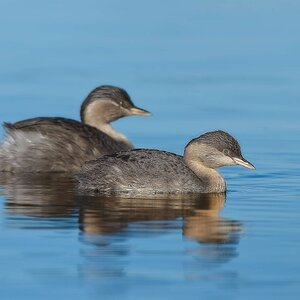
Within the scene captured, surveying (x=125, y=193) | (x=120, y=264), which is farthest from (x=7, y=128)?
(x=120, y=264)

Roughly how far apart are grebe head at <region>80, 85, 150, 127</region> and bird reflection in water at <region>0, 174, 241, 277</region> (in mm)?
3435

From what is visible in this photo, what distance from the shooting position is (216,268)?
11.0 metres

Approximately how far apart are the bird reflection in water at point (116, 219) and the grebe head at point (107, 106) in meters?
3.44

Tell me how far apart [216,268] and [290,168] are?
20.5ft

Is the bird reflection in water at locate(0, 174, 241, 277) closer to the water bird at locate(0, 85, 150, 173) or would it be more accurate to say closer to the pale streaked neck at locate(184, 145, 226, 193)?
the pale streaked neck at locate(184, 145, 226, 193)

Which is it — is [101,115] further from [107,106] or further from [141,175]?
[141,175]

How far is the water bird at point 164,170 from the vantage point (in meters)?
15.4

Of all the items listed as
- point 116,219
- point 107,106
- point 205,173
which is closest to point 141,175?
point 205,173

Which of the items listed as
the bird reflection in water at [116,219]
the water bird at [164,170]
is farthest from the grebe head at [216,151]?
the bird reflection in water at [116,219]

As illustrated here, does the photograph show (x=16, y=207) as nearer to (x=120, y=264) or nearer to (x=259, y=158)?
(x=120, y=264)

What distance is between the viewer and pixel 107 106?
19.8 m

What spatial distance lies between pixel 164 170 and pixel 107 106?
14.7 feet

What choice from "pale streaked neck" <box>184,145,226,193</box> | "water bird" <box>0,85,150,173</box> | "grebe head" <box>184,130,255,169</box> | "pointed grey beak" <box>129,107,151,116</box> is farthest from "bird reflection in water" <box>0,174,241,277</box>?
"pointed grey beak" <box>129,107,151,116</box>

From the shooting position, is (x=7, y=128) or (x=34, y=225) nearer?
(x=34, y=225)
